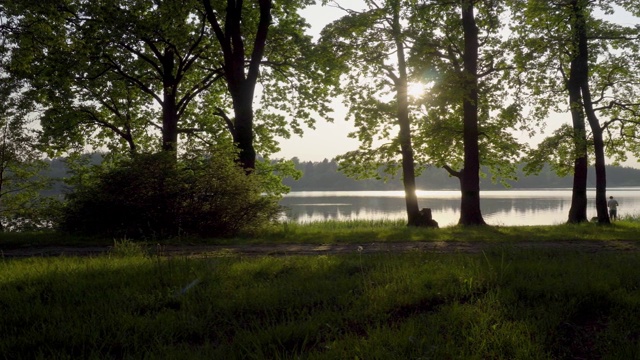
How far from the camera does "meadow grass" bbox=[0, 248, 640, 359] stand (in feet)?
13.0

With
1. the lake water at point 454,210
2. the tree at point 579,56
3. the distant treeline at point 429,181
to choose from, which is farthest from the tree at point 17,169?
the distant treeline at point 429,181

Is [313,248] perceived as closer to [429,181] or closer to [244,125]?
[244,125]

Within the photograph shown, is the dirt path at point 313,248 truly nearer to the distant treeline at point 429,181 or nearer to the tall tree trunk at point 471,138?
the tall tree trunk at point 471,138

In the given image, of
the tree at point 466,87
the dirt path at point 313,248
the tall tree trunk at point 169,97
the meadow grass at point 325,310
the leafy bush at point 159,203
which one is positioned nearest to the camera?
the meadow grass at point 325,310

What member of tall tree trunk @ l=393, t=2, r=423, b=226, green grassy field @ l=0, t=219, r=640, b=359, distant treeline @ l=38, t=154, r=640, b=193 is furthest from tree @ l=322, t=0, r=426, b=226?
distant treeline @ l=38, t=154, r=640, b=193

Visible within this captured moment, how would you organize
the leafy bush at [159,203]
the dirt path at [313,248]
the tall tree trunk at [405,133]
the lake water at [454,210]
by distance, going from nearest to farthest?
the dirt path at [313,248], the leafy bush at [159,203], the tall tree trunk at [405,133], the lake water at [454,210]

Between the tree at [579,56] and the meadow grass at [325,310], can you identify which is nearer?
the meadow grass at [325,310]

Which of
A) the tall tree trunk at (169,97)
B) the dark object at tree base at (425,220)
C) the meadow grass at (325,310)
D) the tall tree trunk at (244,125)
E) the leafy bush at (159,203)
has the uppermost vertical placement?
the tall tree trunk at (169,97)

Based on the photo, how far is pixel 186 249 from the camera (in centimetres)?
999

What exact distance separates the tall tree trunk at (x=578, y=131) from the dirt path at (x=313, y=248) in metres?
10.3

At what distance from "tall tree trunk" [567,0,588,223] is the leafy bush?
15258 millimetres

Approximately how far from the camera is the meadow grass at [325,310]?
13.0ft

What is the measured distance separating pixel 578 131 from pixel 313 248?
15.8 meters

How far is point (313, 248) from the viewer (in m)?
10.1
